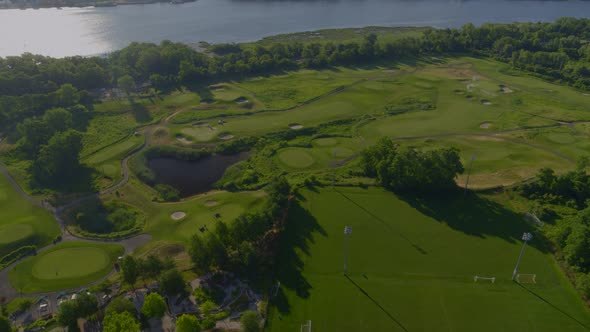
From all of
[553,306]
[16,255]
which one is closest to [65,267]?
[16,255]

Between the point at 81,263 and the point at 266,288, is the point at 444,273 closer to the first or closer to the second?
the point at 266,288

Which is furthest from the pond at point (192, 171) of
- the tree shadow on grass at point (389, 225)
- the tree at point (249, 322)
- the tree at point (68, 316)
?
the tree at point (249, 322)

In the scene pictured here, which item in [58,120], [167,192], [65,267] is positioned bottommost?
[65,267]

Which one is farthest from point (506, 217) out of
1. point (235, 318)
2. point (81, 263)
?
point (81, 263)

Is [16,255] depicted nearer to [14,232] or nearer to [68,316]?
[14,232]

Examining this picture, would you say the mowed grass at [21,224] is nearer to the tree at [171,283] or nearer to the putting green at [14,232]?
the putting green at [14,232]

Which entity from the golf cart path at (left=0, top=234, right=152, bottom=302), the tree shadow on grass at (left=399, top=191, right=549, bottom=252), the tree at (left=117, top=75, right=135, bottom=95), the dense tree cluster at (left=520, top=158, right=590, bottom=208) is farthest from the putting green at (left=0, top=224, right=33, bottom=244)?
the dense tree cluster at (left=520, top=158, right=590, bottom=208)
